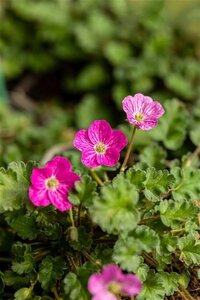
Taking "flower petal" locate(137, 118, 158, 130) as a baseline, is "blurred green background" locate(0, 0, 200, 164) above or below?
below

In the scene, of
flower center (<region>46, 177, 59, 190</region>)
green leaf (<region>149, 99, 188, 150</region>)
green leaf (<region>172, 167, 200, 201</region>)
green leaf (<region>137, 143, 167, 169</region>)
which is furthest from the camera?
green leaf (<region>149, 99, 188, 150</region>)

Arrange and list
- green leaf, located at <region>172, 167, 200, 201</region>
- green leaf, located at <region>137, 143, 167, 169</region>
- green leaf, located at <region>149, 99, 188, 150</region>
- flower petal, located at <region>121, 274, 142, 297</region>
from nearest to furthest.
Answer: flower petal, located at <region>121, 274, 142, 297</region>
green leaf, located at <region>172, 167, 200, 201</region>
green leaf, located at <region>137, 143, 167, 169</region>
green leaf, located at <region>149, 99, 188, 150</region>

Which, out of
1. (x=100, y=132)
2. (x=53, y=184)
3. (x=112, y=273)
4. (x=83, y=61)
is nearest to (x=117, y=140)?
(x=100, y=132)

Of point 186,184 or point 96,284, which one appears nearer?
point 96,284

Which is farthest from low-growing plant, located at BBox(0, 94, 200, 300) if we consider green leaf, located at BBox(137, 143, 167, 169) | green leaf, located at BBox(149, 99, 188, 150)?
green leaf, located at BBox(149, 99, 188, 150)

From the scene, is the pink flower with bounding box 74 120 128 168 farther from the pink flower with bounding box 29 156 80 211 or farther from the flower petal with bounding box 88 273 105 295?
the flower petal with bounding box 88 273 105 295

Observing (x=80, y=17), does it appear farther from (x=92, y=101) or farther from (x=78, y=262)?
(x=78, y=262)

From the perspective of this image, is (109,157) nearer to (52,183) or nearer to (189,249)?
(52,183)
